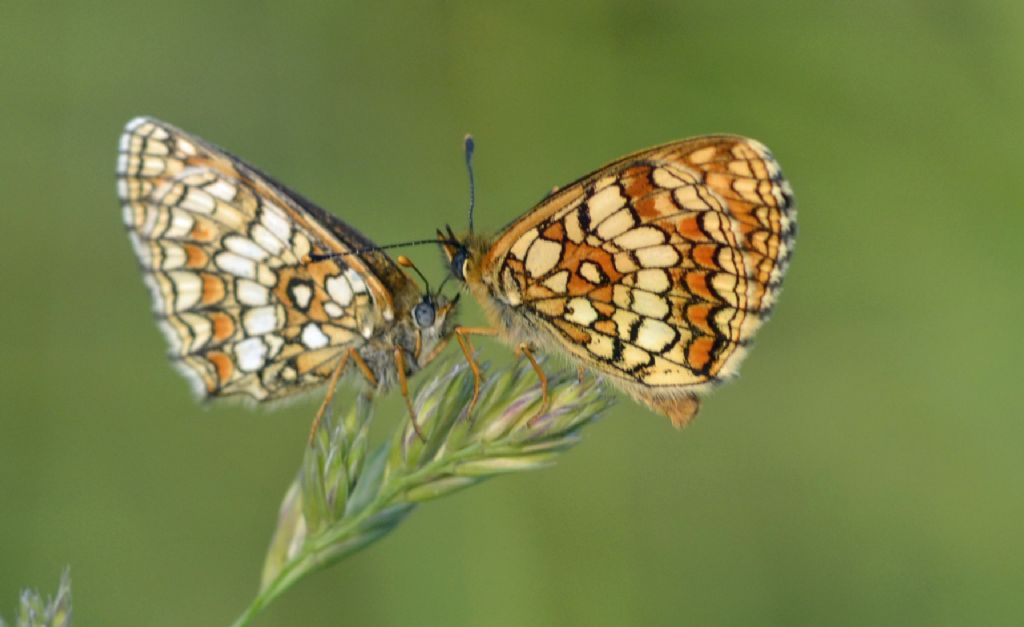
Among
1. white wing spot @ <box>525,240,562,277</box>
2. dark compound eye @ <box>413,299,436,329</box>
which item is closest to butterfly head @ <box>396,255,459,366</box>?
dark compound eye @ <box>413,299,436,329</box>

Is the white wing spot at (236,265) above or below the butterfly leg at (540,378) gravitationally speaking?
above

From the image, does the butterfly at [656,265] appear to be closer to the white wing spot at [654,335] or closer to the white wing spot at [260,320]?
the white wing spot at [654,335]

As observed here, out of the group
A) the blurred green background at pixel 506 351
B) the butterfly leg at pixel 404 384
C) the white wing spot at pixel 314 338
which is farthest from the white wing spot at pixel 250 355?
the blurred green background at pixel 506 351

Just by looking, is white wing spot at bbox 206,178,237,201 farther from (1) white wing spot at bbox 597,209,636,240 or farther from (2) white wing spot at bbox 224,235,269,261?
(1) white wing spot at bbox 597,209,636,240

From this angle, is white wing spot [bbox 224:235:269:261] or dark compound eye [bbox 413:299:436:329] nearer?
dark compound eye [bbox 413:299:436:329]

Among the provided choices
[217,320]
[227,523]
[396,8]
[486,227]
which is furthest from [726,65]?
[227,523]

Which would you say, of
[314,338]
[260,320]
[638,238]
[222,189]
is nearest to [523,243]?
[638,238]
